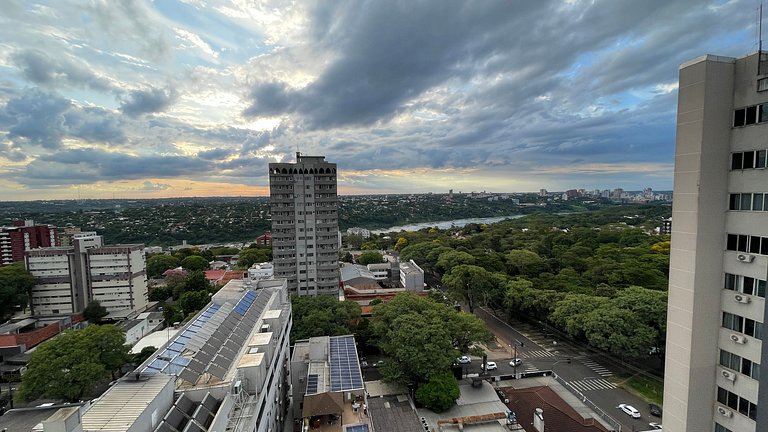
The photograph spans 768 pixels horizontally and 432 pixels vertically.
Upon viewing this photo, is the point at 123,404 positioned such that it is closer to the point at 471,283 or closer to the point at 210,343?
the point at 210,343

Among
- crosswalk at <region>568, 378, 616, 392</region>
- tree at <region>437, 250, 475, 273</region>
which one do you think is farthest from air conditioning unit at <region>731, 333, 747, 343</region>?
tree at <region>437, 250, 475, 273</region>

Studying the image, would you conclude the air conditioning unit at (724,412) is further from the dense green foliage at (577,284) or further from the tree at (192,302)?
the tree at (192,302)

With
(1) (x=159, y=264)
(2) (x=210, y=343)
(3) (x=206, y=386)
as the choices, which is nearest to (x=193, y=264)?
(1) (x=159, y=264)

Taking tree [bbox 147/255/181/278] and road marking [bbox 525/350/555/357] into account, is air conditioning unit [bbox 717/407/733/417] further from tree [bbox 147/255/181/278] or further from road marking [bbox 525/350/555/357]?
tree [bbox 147/255/181/278]

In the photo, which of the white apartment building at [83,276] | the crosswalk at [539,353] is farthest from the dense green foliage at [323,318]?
the white apartment building at [83,276]

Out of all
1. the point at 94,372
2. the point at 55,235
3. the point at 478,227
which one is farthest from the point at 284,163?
the point at 478,227

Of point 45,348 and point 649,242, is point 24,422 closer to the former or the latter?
point 45,348
